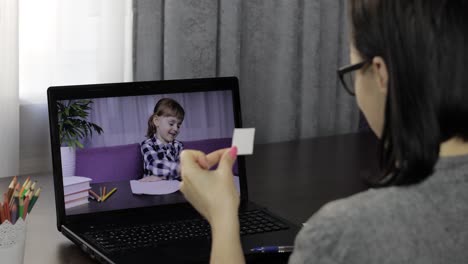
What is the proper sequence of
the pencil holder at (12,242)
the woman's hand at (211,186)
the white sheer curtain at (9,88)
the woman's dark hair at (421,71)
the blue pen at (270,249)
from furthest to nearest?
the white sheer curtain at (9,88)
the blue pen at (270,249)
the pencil holder at (12,242)
the woman's hand at (211,186)
the woman's dark hair at (421,71)

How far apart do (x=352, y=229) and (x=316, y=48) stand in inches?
69.3

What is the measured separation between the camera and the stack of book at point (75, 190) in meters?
1.45

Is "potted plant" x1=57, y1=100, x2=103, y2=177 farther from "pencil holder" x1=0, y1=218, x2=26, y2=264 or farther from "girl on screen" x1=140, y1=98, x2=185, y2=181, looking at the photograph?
"pencil holder" x1=0, y1=218, x2=26, y2=264

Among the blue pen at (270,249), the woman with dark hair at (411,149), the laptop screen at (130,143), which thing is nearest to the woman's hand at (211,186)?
the woman with dark hair at (411,149)

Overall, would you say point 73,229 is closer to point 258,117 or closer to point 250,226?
point 250,226

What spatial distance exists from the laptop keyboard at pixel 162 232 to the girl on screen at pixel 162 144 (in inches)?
4.2

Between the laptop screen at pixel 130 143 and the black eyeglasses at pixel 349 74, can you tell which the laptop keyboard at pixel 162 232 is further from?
the black eyeglasses at pixel 349 74

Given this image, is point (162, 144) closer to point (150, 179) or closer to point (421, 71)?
point (150, 179)

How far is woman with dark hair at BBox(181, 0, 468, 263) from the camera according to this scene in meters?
0.83

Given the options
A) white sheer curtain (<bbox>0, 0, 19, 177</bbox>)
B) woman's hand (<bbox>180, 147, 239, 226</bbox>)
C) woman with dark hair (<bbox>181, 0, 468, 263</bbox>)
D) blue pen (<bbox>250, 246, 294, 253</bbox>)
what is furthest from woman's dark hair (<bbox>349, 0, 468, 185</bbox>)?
white sheer curtain (<bbox>0, 0, 19, 177</bbox>)

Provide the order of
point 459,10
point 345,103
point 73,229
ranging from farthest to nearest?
point 345,103 < point 73,229 < point 459,10

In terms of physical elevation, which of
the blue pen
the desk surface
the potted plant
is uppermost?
Answer: the potted plant

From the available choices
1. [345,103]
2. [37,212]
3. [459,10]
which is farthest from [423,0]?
[345,103]

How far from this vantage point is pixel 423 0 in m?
0.84
